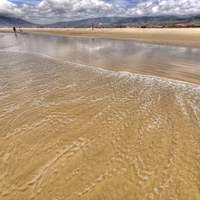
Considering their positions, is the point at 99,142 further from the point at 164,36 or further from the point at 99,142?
the point at 164,36

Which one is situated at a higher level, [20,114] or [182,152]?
[20,114]

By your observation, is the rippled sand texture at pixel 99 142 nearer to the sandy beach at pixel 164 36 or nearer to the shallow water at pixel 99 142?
the shallow water at pixel 99 142

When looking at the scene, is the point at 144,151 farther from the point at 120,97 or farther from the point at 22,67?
the point at 22,67

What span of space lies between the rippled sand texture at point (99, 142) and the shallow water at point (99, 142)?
19mm

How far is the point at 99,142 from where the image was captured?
3.63 meters

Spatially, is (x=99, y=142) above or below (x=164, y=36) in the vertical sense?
below

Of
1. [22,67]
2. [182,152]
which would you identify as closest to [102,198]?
Result: [182,152]

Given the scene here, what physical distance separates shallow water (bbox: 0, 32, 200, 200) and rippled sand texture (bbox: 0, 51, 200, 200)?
0.02m

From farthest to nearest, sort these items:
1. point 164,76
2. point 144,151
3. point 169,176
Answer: point 164,76, point 144,151, point 169,176

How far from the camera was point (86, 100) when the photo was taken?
18.5ft

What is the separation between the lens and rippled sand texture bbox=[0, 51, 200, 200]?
262cm

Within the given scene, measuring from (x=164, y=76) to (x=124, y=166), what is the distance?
7.44m

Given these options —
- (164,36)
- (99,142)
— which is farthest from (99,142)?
(164,36)

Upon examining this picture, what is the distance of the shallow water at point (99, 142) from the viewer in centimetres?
262
